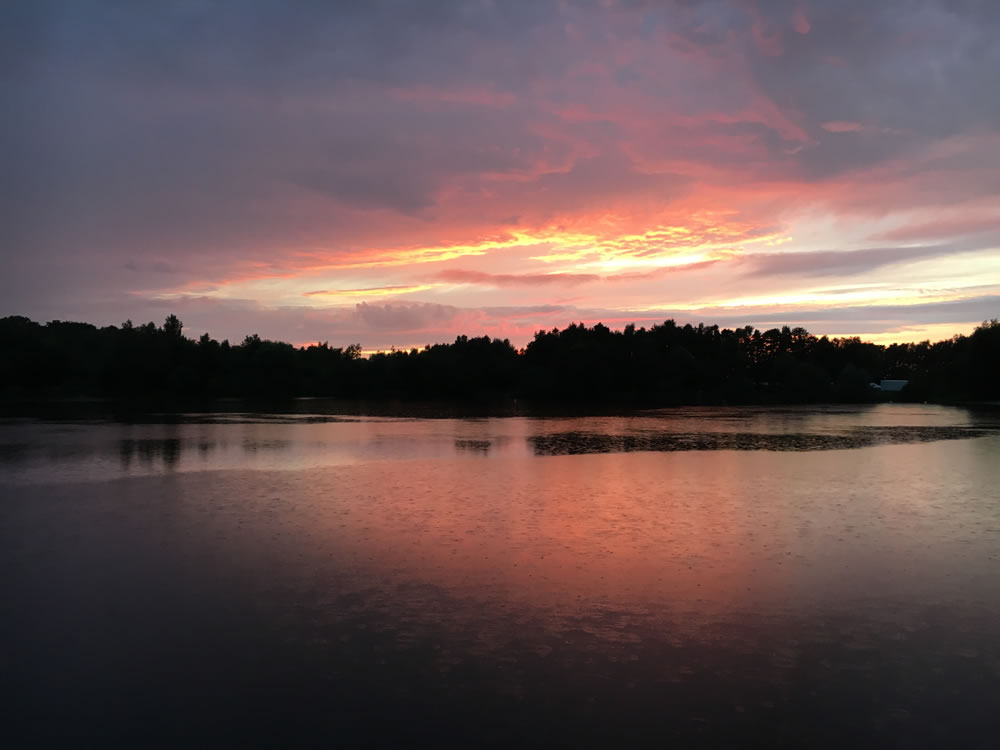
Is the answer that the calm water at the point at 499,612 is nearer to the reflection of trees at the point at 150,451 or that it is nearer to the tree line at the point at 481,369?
the reflection of trees at the point at 150,451

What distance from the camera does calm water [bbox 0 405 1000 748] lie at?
6.14 meters

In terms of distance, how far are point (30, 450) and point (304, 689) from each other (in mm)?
25270

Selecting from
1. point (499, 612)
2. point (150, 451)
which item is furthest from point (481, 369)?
point (499, 612)

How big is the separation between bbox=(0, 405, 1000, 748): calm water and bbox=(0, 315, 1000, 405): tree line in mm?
77922

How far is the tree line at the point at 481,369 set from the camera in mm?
94125

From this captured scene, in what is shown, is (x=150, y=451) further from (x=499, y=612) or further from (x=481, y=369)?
(x=481, y=369)

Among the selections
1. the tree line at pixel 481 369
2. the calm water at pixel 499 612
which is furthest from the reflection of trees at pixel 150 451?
the tree line at pixel 481 369

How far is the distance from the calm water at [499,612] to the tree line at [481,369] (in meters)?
77.9

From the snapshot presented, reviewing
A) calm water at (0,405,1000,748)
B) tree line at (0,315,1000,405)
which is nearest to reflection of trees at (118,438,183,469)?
calm water at (0,405,1000,748)

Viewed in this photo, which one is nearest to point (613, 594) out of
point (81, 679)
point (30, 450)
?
point (81, 679)

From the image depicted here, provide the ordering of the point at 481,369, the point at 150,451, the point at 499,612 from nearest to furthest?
the point at 499,612 < the point at 150,451 < the point at 481,369

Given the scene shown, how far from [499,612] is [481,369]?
378 ft

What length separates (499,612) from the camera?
8.70 meters

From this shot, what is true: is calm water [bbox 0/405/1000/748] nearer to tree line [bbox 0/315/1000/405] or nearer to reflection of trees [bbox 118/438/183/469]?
reflection of trees [bbox 118/438/183/469]
